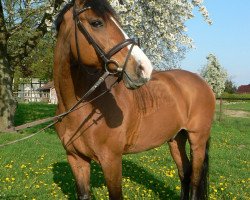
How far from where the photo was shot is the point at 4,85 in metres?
12.9

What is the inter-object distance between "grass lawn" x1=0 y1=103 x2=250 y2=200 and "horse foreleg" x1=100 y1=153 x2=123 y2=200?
6.72ft

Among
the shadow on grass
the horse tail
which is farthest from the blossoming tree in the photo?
the horse tail

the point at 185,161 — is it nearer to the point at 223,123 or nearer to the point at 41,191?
the point at 41,191

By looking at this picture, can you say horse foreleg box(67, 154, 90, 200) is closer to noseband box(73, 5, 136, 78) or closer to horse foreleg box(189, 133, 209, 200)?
noseband box(73, 5, 136, 78)

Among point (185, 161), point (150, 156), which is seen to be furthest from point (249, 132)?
point (185, 161)

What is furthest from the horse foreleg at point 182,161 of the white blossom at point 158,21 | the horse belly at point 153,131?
the white blossom at point 158,21

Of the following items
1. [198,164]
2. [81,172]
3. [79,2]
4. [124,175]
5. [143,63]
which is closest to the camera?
[143,63]

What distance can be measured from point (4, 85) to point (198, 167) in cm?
945

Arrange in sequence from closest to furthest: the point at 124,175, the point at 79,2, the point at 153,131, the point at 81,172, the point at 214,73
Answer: the point at 79,2
the point at 81,172
the point at 153,131
the point at 124,175
the point at 214,73

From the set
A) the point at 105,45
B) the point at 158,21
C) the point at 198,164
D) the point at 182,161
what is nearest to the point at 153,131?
the point at 198,164

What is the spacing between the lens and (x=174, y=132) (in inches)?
200

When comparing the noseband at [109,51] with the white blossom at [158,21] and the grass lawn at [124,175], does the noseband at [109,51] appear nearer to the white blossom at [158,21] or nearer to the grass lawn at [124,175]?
the grass lawn at [124,175]

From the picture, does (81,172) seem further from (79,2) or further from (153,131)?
(79,2)

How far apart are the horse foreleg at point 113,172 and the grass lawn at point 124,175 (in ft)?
6.72
